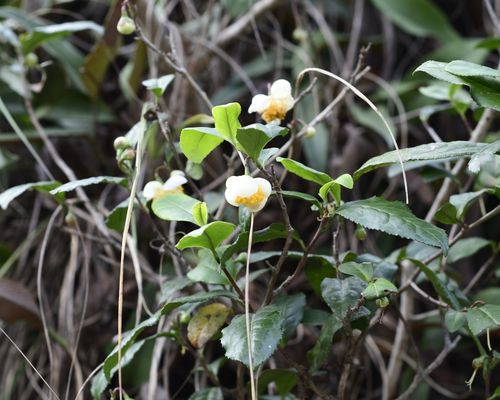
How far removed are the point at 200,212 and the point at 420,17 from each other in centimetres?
87

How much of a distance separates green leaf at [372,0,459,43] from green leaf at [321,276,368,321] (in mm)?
777

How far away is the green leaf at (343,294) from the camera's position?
58cm

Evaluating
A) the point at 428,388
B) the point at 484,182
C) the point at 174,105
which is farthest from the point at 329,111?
the point at 428,388

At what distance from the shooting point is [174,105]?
1025 millimetres

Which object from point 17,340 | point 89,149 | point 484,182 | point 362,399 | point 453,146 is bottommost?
point 362,399

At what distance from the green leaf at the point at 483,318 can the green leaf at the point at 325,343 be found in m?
0.12

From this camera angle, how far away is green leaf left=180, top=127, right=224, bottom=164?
0.58m

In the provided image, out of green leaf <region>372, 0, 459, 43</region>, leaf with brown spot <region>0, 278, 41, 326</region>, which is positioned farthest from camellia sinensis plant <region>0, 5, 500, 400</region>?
green leaf <region>372, 0, 459, 43</region>

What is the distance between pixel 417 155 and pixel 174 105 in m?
0.56

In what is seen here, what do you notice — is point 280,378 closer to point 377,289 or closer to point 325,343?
point 325,343

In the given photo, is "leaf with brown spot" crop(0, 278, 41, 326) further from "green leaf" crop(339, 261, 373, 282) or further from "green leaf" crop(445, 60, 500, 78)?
"green leaf" crop(445, 60, 500, 78)

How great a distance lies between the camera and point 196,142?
59 centimetres

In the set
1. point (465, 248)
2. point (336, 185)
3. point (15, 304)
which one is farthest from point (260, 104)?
point (15, 304)

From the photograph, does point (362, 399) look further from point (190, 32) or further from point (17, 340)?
point (190, 32)
